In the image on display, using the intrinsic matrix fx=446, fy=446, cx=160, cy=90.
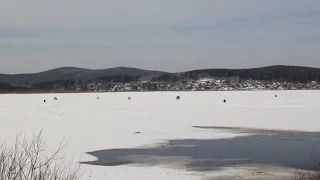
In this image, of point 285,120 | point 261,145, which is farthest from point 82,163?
point 285,120

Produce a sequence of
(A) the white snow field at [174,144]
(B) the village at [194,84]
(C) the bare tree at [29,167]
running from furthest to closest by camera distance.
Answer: (B) the village at [194,84] → (A) the white snow field at [174,144] → (C) the bare tree at [29,167]

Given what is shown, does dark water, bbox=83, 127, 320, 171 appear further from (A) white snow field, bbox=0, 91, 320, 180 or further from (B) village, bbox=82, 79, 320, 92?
(B) village, bbox=82, 79, 320, 92

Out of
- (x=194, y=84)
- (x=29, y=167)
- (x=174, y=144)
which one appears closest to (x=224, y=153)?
(x=174, y=144)

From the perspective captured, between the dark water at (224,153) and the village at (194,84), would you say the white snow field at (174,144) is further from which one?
the village at (194,84)

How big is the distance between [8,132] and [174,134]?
5414 mm

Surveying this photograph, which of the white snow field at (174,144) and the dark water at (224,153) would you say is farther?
the dark water at (224,153)

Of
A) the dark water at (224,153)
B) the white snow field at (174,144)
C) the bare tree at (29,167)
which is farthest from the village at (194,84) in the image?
the bare tree at (29,167)

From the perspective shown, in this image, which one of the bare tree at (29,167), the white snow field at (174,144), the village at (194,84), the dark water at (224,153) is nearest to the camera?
the bare tree at (29,167)

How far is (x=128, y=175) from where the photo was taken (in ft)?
25.8

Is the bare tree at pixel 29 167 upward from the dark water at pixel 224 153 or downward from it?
upward

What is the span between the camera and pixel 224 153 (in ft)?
34.6

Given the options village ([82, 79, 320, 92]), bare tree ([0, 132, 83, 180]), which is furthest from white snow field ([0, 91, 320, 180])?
village ([82, 79, 320, 92])

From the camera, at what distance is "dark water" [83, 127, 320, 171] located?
9188mm

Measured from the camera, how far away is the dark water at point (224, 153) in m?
9.19
